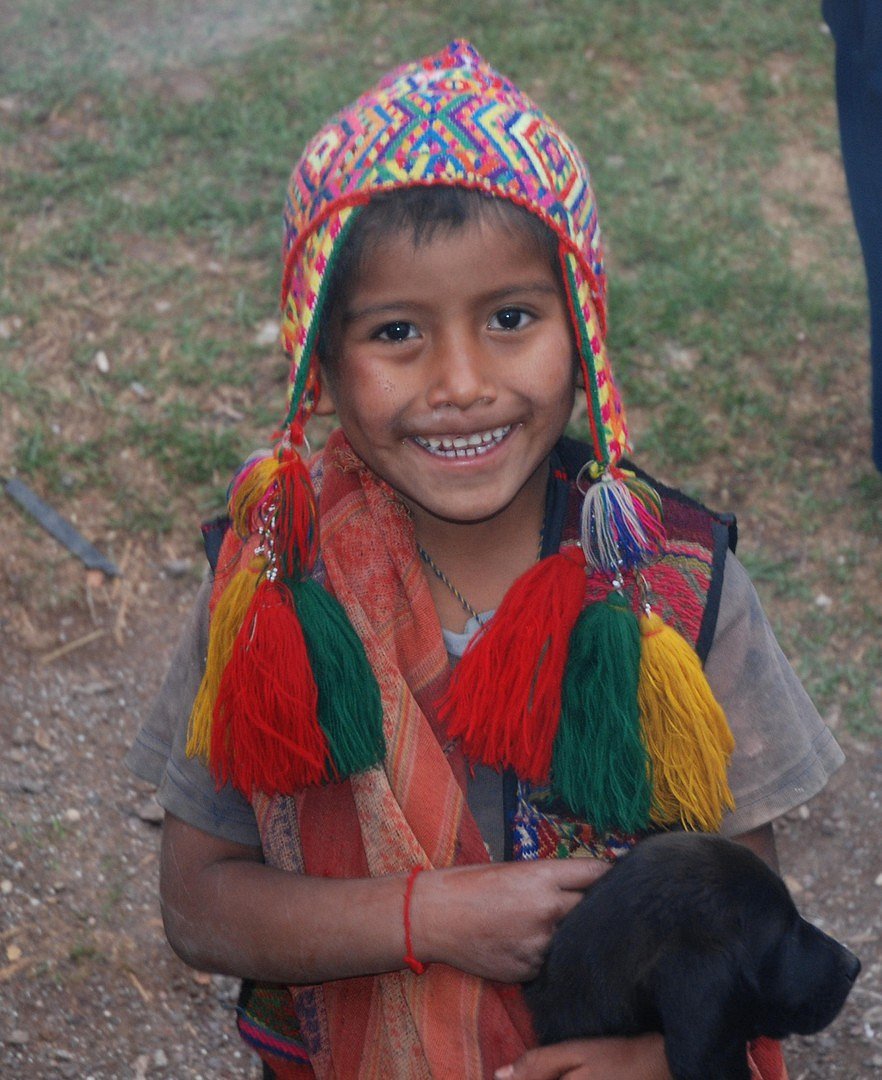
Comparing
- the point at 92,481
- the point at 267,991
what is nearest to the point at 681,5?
the point at 92,481

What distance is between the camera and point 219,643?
7.31 feet

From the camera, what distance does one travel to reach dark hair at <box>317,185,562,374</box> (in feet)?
6.54

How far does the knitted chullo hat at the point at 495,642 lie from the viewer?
212 cm

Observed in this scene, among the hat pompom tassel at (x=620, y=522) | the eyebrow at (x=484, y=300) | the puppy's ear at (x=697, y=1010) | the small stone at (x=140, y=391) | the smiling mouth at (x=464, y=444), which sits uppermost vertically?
the eyebrow at (x=484, y=300)

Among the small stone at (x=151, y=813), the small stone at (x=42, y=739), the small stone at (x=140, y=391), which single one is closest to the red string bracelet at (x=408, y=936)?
the small stone at (x=151, y=813)

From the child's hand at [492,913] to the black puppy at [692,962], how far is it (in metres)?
0.03

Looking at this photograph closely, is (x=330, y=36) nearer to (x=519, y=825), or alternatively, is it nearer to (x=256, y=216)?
(x=256, y=216)

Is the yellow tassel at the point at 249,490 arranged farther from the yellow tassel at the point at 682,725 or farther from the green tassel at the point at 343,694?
the yellow tassel at the point at 682,725

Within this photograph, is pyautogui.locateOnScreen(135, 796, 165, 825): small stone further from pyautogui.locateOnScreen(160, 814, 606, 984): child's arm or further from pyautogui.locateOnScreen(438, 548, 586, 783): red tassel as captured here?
pyautogui.locateOnScreen(438, 548, 586, 783): red tassel

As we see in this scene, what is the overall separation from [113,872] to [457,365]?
2031 mm

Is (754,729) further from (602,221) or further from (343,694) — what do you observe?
(602,221)

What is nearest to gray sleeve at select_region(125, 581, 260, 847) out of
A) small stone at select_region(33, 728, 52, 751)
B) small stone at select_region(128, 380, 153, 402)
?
small stone at select_region(33, 728, 52, 751)

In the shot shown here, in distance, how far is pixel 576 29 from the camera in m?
6.14

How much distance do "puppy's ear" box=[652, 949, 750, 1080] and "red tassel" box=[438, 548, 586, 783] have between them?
365 mm
